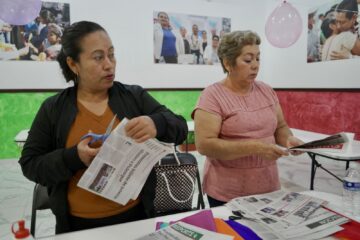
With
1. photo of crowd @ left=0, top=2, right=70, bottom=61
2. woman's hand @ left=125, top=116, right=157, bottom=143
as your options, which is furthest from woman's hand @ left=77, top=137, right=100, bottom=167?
photo of crowd @ left=0, top=2, right=70, bottom=61

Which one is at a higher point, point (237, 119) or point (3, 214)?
point (237, 119)

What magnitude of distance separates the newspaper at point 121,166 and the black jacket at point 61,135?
8 centimetres

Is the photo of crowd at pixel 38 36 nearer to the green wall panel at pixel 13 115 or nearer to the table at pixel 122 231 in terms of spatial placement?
the green wall panel at pixel 13 115

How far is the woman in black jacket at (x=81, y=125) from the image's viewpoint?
43.8 inches

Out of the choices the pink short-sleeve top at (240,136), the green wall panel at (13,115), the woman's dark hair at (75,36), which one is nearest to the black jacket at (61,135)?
the woman's dark hair at (75,36)

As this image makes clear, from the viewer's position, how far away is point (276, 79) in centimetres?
553

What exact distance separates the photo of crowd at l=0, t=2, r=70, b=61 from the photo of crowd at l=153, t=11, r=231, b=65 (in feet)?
4.90

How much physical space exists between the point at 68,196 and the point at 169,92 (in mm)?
4140

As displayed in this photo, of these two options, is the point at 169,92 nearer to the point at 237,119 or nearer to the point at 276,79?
the point at 276,79

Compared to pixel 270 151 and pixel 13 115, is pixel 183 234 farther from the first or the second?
pixel 13 115

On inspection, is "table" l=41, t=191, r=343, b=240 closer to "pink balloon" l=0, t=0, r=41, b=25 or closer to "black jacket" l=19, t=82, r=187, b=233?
"black jacket" l=19, t=82, r=187, b=233

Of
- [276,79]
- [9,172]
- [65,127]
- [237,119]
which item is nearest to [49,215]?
[9,172]

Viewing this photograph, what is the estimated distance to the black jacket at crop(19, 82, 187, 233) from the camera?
1.04 metres

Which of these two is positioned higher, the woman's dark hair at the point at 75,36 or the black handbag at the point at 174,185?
the woman's dark hair at the point at 75,36
